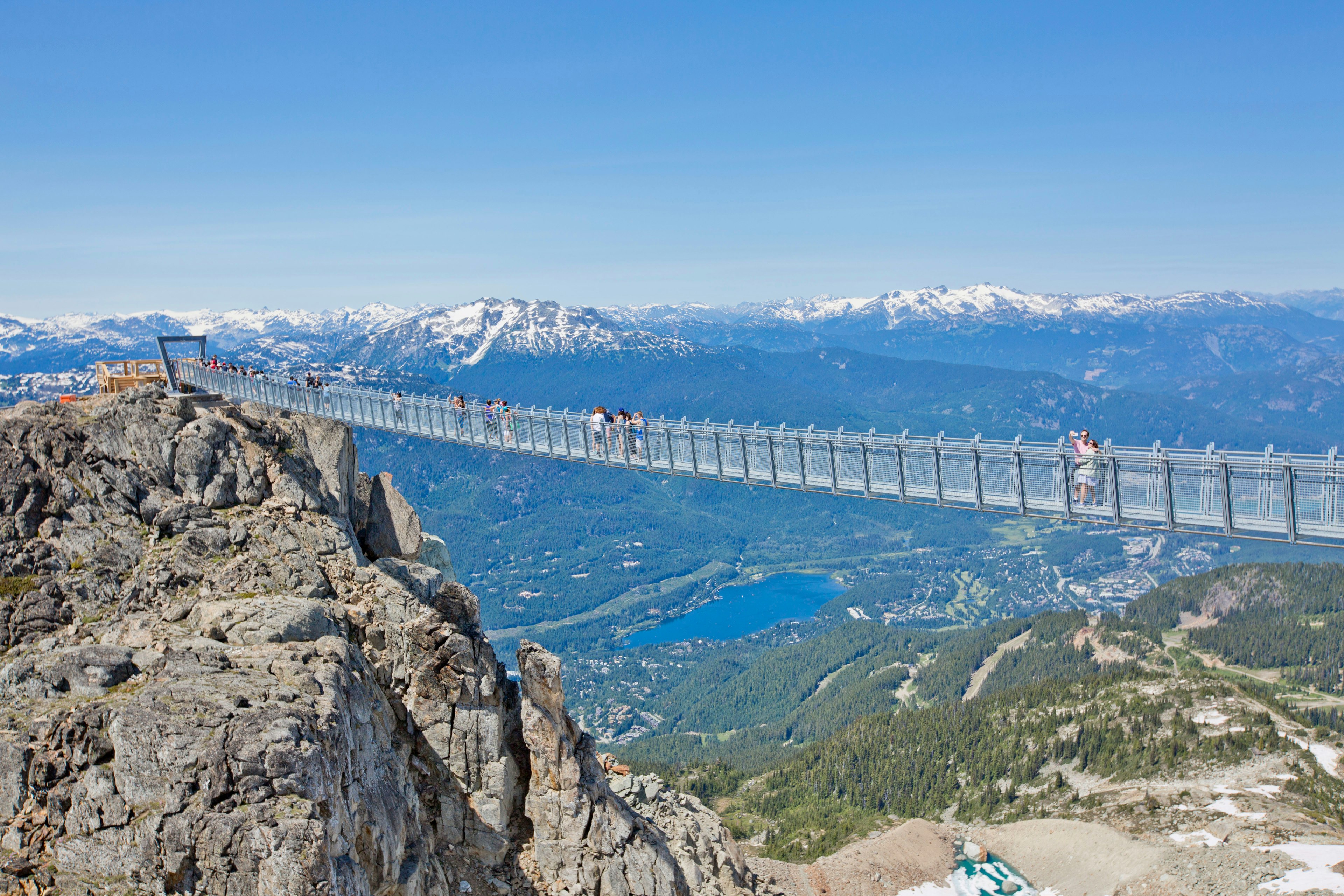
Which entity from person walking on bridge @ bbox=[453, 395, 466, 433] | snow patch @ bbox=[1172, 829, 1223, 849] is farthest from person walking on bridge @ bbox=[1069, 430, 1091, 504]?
snow patch @ bbox=[1172, 829, 1223, 849]

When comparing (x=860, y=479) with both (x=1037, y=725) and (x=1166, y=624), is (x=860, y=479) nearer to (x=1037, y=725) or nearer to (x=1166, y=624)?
(x=1037, y=725)

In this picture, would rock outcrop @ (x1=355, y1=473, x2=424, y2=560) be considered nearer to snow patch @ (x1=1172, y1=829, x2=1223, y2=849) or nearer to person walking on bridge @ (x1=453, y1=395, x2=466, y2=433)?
person walking on bridge @ (x1=453, y1=395, x2=466, y2=433)

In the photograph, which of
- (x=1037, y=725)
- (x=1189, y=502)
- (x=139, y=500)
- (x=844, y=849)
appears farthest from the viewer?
(x=1037, y=725)

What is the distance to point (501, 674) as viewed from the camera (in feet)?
80.5

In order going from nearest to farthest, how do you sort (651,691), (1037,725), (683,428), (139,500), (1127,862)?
(139,500)
(683,428)
(1127,862)
(1037,725)
(651,691)

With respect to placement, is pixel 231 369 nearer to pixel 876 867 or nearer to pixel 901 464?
pixel 901 464

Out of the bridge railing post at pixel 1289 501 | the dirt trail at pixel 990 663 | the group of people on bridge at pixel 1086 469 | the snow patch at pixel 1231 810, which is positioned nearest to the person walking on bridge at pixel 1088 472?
the group of people on bridge at pixel 1086 469

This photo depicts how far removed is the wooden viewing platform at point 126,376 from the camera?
107 ft

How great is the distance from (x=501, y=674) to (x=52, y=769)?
39.3 feet

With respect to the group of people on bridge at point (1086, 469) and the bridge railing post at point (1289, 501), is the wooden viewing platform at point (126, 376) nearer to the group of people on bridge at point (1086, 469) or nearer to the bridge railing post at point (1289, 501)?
the group of people on bridge at point (1086, 469)

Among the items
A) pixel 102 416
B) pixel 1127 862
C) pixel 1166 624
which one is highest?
pixel 102 416

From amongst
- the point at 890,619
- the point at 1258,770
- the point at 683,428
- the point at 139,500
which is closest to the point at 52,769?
the point at 139,500

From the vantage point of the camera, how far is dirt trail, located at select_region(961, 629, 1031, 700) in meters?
124

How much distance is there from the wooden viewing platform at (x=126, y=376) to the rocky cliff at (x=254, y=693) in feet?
27.1
